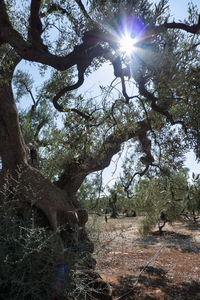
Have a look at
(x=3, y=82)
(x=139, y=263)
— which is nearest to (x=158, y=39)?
(x=3, y=82)

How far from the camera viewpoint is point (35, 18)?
3719mm

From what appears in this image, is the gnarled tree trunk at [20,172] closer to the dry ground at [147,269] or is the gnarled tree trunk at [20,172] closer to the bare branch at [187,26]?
the dry ground at [147,269]

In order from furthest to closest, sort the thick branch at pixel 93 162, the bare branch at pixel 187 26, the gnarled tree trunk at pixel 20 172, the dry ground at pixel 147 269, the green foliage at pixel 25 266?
the thick branch at pixel 93 162
the dry ground at pixel 147 269
the gnarled tree trunk at pixel 20 172
the bare branch at pixel 187 26
the green foliage at pixel 25 266

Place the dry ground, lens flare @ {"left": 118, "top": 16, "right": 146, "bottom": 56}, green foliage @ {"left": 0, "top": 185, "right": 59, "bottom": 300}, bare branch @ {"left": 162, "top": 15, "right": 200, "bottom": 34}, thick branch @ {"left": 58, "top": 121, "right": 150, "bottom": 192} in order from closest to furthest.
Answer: green foliage @ {"left": 0, "top": 185, "right": 59, "bottom": 300}, bare branch @ {"left": 162, "top": 15, "right": 200, "bottom": 34}, lens flare @ {"left": 118, "top": 16, "right": 146, "bottom": 56}, the dry ground, thick branch @ {"left": 58, "top": 121, "right": 150, "bottom": 192}

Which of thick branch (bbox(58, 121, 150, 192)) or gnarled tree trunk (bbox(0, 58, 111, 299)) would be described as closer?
gnarled tree trunk (bbox(0, 58, 111, 299))

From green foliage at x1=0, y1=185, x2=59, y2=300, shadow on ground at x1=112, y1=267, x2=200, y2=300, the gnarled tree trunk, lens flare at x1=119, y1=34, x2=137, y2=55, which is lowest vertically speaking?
shadow on ground at x1=112, y1=267, x2=200, y2=300

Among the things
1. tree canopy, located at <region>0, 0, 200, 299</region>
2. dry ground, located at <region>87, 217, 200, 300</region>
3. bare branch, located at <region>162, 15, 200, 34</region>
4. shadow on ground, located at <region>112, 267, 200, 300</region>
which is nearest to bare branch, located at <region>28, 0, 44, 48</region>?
tree canopy, located at <region>0, 0, 200, 299</region>

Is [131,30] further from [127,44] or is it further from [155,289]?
[155,289]

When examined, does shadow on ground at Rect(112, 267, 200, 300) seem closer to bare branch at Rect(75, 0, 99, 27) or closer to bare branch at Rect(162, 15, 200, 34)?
bare branch at Rect(162, 15, 200, 34)

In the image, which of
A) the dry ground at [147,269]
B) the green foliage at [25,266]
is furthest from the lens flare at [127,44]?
the dry ground at [147,269]

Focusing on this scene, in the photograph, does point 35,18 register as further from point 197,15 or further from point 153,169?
point 153,169

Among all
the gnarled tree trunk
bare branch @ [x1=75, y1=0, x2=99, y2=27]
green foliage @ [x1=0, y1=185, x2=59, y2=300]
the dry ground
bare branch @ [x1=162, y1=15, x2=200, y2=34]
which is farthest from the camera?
the dry ground

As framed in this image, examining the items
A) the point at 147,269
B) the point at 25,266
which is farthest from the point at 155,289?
the point at 25,266

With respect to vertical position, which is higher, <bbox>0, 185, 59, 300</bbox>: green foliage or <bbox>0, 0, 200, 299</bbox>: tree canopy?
<bbox>0, 0, 200, 299</bbox>: tree canopy
